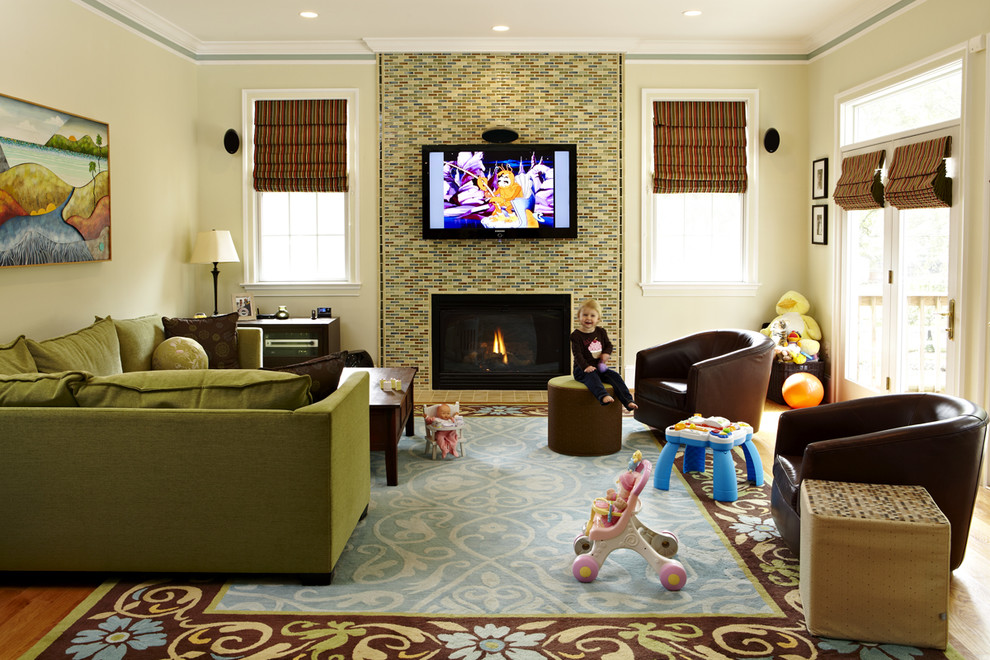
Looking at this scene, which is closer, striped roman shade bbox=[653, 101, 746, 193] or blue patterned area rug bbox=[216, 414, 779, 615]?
A: blue patterned area rug bbox=[216, 414, 779, 615]

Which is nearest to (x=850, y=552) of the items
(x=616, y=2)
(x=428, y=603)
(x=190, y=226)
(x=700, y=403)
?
(x=428, y=603)

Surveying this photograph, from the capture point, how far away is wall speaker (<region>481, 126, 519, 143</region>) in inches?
271

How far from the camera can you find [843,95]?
6.20m

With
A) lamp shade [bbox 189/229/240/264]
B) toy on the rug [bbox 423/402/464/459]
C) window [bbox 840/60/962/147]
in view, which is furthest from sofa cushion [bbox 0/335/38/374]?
window [bbox 840/60/962/147]

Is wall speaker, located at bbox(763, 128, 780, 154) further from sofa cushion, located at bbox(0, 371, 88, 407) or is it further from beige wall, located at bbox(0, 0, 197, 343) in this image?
sofa cushion, located at bbox(0, 371, 88, 407)

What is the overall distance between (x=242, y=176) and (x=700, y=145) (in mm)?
3872

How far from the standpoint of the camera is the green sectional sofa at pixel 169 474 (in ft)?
9.71

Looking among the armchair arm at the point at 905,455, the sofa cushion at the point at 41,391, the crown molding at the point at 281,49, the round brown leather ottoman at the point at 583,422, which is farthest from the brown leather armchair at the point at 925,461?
the crown molding at the point at 281,49

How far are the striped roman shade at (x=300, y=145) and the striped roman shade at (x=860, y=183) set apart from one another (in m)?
3.93

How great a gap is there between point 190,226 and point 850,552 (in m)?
5.84

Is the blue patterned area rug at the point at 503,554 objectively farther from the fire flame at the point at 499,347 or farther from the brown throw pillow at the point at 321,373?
the fire flame at the point at 499,347

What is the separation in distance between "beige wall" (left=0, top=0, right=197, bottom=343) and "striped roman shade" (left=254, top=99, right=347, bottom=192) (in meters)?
0.60

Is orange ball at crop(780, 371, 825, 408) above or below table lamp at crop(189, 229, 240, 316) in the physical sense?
below

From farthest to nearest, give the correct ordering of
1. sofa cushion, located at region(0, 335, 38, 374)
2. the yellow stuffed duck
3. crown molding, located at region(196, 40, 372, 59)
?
1. crown molding, located at region(196, 40, 372, 59)
2. the yellow stuffed duck
3. sofa cushion, located at region(0, 335, 38, 374)
